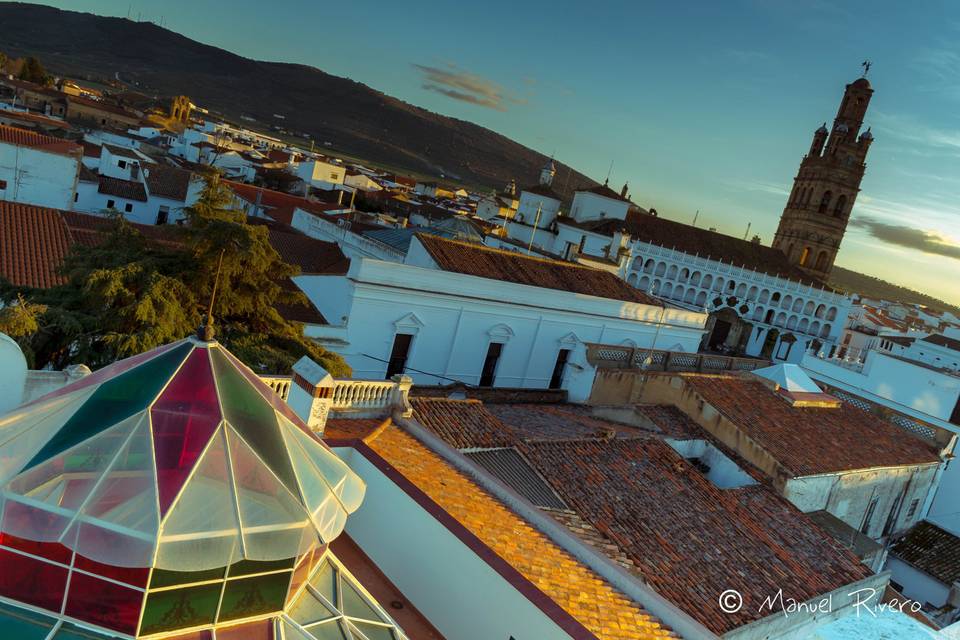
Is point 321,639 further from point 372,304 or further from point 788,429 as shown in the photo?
point 788,429

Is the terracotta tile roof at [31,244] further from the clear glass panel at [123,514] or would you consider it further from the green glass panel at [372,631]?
the green glass panel at [372,631]

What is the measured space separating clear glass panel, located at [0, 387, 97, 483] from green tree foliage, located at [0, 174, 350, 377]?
6.36m

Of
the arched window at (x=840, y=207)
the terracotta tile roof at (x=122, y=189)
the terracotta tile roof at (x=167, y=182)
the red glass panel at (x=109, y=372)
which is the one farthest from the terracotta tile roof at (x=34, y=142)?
the arched window at (x=840, y=207)

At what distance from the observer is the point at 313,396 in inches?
401

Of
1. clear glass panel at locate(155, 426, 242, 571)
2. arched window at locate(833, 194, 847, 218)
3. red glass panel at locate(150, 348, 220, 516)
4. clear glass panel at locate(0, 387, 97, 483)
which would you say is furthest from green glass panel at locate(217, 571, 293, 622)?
arched window at locate(833, 194, 847, 218)

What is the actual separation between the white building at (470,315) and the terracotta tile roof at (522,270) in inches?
2.0

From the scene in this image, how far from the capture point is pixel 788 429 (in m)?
17.4

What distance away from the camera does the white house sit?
27.0 meters

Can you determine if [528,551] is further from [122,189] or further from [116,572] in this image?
[122,189]

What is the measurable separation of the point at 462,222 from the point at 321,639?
2335cm

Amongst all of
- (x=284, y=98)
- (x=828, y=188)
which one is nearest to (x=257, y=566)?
(x=828, y=188)

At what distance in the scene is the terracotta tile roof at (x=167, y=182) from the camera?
3888 cm

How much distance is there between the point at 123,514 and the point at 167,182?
130ft

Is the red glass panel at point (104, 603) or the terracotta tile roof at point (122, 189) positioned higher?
the red glass panel at point (104, 603)
